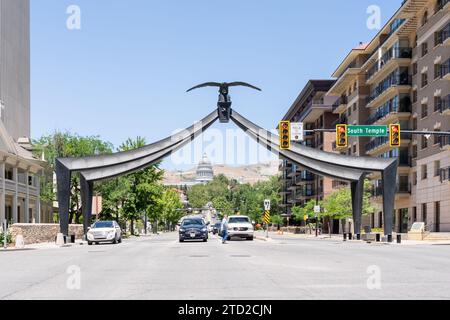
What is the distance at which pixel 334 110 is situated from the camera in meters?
103

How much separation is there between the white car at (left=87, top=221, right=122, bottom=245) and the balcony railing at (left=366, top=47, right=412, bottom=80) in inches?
1562

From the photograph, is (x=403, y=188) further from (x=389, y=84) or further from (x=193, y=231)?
(x=193, y=231)

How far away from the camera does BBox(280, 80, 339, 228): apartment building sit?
11188cm

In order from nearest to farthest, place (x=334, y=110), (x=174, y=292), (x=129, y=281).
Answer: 1. (x=174, y=292)
2. (x=129, y=281)
3. (x=334, y=110)

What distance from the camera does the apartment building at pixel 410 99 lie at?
59.2 metres

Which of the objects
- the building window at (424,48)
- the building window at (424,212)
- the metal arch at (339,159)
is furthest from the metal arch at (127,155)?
the building window at (424,212)

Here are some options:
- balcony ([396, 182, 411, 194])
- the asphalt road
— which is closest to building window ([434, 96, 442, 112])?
balcony ([396, 182, 411, 194])

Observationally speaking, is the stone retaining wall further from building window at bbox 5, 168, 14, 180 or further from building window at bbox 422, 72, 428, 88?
building window at bbox 422, 72, 428, 88

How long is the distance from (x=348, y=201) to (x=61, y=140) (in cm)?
3242

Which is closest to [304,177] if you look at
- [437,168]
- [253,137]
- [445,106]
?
[437,168]

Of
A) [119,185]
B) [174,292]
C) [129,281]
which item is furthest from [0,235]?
[119,185]

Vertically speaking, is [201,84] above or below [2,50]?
below

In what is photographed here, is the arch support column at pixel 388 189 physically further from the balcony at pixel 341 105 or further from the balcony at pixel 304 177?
the balcony at pixel 304 177
